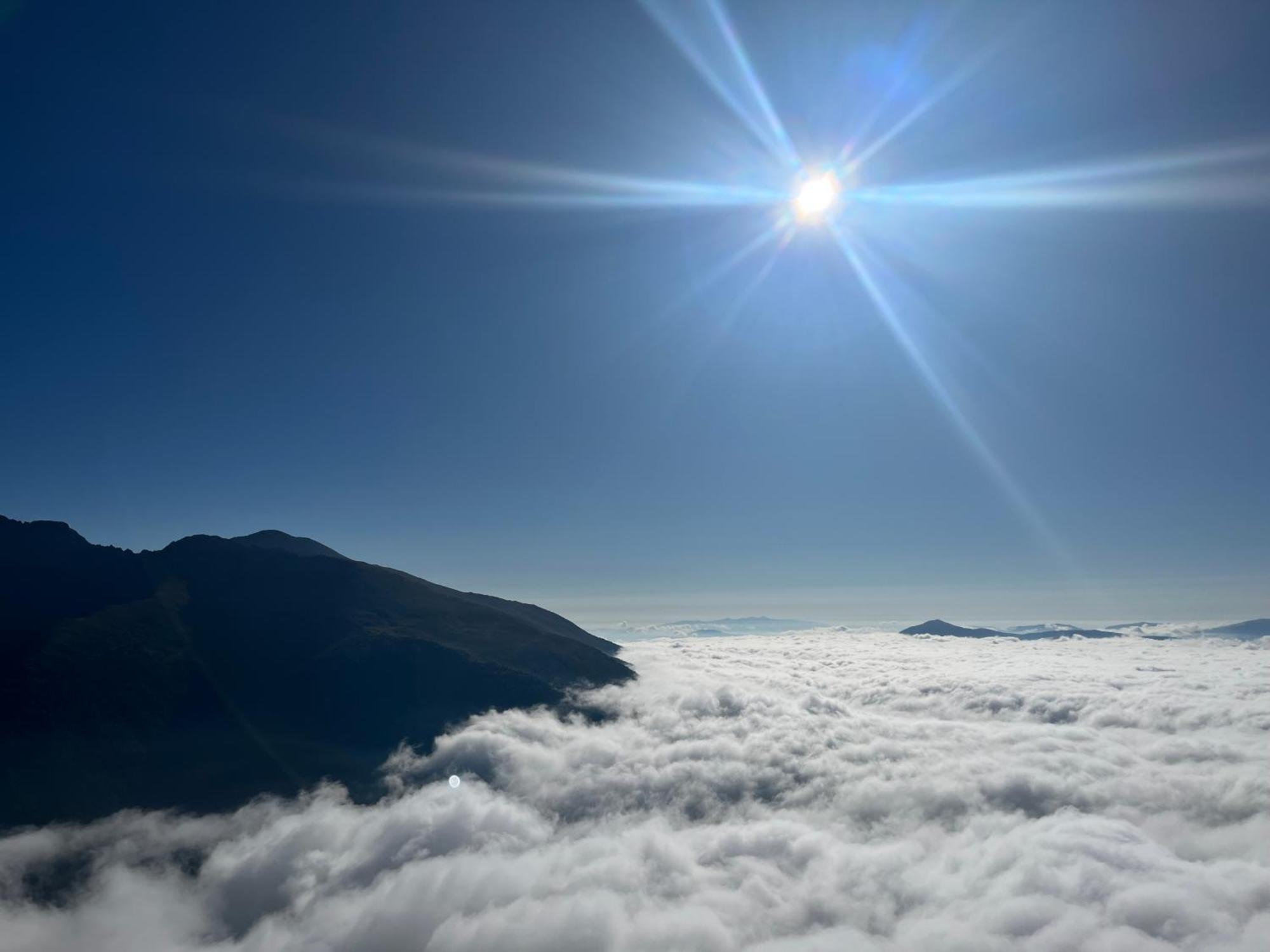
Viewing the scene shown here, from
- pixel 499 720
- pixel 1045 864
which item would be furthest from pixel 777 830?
pixel 499 720

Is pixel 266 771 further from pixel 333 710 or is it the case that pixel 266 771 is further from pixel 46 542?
pixel 46 542

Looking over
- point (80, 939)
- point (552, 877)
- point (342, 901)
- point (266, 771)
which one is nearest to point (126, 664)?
point (266, 771)

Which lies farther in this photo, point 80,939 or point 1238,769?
point 1238,769

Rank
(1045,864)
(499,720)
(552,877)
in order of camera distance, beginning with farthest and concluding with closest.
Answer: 1. (499,720)
2. (552,877)
3. (1045,864)

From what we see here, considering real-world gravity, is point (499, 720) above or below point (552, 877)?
above

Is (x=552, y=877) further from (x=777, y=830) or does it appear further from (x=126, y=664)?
(x=126, y=664)

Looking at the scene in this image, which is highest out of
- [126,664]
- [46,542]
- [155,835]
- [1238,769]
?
[46,542]

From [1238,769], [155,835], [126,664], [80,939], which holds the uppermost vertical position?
[126,664]

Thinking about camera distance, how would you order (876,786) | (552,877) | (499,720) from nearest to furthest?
1. (552,877)
2. (876,786)
3. (499,720)

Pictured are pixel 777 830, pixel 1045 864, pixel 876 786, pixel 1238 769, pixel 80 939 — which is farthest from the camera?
pixel 876 786
